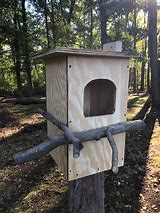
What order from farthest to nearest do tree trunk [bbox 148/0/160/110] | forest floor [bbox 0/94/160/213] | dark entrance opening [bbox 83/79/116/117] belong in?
tree trunk [bbox 148/0/160/110] → forest floor [bbox 0/94/160/213] → dark entrance opening [bbox 83/79/116/117]

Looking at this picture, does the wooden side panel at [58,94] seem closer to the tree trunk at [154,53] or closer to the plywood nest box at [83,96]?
the plywood nest box at [83,96]

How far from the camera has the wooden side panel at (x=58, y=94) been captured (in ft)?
5.82

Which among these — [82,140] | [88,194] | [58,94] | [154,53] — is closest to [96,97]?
[58,94]

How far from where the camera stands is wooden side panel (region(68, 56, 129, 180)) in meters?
1.71

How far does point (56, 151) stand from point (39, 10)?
14.1 metres

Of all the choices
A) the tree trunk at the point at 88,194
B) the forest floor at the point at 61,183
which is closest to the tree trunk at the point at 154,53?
the forest floor at the point at 61,183

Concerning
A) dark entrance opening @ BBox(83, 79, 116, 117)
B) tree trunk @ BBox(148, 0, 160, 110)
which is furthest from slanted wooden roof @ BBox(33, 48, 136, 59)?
tree trunk @ BBox(148, 0, 160, 110)

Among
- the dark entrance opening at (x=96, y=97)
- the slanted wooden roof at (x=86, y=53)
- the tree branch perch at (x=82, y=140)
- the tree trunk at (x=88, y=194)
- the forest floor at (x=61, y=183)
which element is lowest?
the forest floor at (x=61, y=183)

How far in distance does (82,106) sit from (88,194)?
3.99 ft

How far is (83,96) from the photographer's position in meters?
1.79

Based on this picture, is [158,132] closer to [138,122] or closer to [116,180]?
[116,180]

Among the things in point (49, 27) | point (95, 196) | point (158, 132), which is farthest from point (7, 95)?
point (95, 196)

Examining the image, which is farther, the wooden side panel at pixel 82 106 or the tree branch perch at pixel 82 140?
the wooden side panel at pixel 82 106

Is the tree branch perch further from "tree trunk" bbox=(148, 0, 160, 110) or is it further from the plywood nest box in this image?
"tree trunk" bbox=(148, 0, 160, 110)
